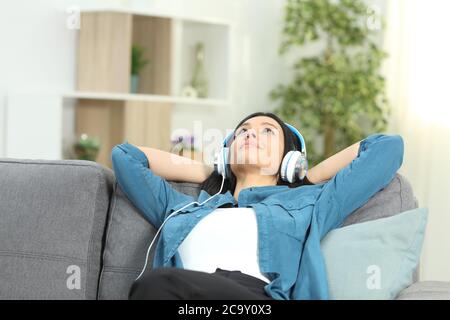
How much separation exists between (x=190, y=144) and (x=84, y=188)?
6.96ft

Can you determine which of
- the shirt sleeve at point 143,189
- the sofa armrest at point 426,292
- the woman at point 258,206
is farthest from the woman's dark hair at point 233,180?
the sofa armrest at point 426,292

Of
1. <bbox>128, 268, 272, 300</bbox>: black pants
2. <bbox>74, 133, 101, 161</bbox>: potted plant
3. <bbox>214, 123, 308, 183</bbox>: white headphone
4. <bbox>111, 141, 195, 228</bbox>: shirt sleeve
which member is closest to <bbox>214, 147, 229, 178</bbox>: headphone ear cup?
<bbox>214, 123, 308, 183</bbox>: white headphone

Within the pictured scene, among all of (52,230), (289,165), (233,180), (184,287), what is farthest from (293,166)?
(52,230)

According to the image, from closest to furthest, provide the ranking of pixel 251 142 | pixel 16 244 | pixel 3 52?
pixel 16 244 < pixel 251 142 < pixel 3 52

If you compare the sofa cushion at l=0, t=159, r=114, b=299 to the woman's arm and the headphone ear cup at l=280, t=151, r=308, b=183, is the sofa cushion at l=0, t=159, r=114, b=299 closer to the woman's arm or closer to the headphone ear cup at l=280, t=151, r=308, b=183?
the woman's arm

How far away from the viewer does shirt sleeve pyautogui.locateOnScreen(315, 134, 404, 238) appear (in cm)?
208

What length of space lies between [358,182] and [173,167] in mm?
570

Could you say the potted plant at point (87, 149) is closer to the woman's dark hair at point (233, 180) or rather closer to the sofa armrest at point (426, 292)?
the woman's dark hair at point (233, 180)

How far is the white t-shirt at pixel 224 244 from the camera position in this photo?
2.01 m

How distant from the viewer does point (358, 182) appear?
2.08 metres

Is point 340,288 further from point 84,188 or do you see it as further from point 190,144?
point 190,144

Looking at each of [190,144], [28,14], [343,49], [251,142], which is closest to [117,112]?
[190,144]

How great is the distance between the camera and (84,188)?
2.15 m

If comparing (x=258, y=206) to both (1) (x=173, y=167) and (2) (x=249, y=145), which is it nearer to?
(2) (x=249, y=145)
